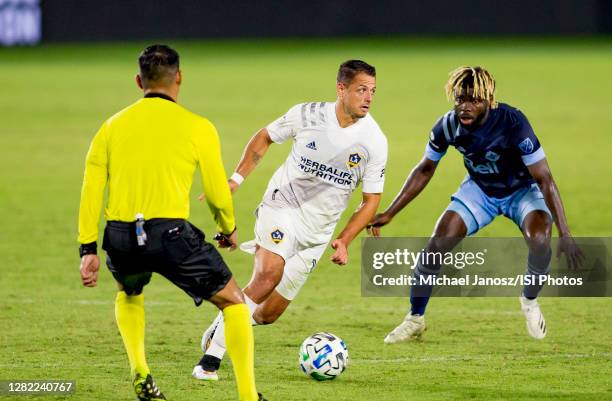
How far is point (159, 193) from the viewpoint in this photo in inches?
274

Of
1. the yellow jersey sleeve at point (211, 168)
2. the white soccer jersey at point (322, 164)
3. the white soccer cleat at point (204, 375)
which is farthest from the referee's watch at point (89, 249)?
the white soccer jersey at point (322, 164)

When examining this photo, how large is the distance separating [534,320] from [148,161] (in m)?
3.73

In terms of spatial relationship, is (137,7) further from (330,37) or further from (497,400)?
(497,400)

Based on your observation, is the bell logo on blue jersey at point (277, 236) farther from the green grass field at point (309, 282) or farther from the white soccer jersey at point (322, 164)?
the green grass field at point (309, 282)

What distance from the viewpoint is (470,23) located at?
41844 millimetres

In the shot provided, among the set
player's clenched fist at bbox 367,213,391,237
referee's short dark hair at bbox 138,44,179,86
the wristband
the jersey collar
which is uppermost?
referee's short dark hair at bbox 138,44,179,86

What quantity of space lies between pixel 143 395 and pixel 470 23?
1412 inches

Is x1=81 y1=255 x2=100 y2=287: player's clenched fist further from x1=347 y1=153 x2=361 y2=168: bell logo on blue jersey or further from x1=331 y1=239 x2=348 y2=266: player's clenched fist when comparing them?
x1=347 y1=153 x2=361 y2=168: bell logo on blue jersey

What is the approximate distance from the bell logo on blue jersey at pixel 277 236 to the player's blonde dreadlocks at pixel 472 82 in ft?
5.55

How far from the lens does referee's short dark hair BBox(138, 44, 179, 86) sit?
6992 millimetres

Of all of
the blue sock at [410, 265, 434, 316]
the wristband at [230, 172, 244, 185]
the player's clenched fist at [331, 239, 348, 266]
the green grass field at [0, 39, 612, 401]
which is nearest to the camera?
the player's clenched fist at [331, 239, 348, 266]

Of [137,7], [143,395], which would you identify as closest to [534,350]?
[143,395]

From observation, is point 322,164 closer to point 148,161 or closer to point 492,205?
point 492,205

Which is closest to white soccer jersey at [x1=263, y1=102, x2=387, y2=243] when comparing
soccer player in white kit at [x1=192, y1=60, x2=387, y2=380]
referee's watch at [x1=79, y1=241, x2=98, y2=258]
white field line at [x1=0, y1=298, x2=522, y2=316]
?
soccer player in white kit at [x1=192, y1=60, x2=387, y2=380]
